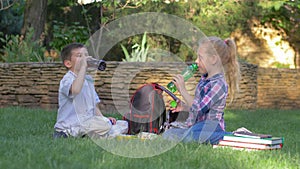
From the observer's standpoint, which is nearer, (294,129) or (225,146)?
(225,146)

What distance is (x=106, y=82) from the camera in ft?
29.9

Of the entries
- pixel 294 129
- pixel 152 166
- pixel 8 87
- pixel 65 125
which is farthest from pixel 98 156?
pixel 8 87

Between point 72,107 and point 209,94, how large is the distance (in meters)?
1.26

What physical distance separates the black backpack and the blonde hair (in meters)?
0.61

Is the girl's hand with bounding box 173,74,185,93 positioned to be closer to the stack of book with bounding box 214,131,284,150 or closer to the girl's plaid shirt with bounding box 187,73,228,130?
the girl's plaid shirt with bounding box 187,73,228,130

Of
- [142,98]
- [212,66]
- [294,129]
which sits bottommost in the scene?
[294,129]

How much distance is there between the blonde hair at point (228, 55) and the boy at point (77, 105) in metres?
1.12

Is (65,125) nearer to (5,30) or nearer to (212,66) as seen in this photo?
(212,66)

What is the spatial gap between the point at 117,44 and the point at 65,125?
838 cm

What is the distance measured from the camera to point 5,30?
1650 cm

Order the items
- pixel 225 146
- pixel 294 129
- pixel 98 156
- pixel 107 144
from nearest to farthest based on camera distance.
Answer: pixel 98 156 → pixel 107 144 → pixel 225 146 → pixel 294 129

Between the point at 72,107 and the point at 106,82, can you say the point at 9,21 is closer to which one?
the point at 106,82

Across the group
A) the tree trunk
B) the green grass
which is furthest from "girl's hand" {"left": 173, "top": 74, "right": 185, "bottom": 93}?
the tree trunk

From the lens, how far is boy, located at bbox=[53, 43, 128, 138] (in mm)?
4938
